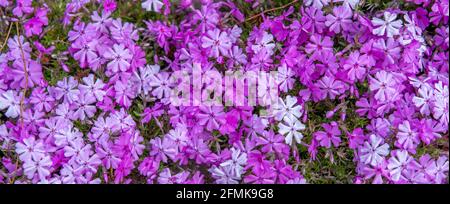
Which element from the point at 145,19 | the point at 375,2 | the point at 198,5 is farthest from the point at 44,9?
the point at 375,2

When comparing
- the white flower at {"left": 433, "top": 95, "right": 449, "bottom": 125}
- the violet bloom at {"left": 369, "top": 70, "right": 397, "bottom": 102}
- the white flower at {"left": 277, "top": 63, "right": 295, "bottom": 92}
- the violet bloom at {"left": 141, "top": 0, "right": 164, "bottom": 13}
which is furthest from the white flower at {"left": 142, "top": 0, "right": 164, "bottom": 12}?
the white flower at {"left": 433, "top": 95, "right": 449, "bottom": 125}

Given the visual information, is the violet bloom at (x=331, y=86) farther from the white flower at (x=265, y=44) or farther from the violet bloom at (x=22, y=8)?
the violet bloom at (x=22, y=8)

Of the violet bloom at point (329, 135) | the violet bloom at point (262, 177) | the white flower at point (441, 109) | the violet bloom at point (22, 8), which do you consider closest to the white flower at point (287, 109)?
the violet bloom at point (329, 135)

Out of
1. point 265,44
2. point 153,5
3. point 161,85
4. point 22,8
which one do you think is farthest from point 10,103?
point 265,44

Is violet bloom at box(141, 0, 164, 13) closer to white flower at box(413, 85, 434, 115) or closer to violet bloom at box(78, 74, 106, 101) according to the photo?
violet bloom at box(78, 74, 106, 101)

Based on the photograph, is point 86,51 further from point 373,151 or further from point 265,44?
point 373,151
